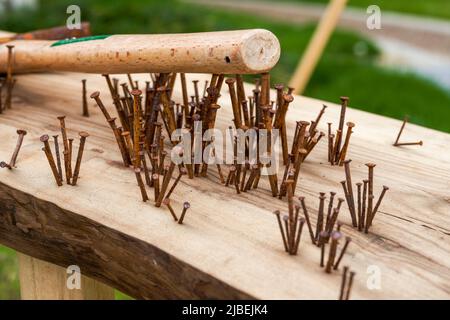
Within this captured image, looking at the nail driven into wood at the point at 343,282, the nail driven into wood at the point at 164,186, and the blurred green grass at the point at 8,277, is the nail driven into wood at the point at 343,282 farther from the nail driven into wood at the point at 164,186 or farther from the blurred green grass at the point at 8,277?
the blurred green grass at the point at 8,277

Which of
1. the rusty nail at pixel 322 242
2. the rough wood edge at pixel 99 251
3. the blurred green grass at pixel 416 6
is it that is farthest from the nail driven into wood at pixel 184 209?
the blurred green grass at pixel 416 6

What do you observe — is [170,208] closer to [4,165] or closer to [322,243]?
[322,243]

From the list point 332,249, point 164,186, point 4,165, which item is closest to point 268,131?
point 164,186

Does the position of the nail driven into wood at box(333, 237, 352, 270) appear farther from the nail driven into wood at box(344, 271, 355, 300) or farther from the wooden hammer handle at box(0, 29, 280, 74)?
the wooden hammer handle at box(0, 29, 280, 74)
